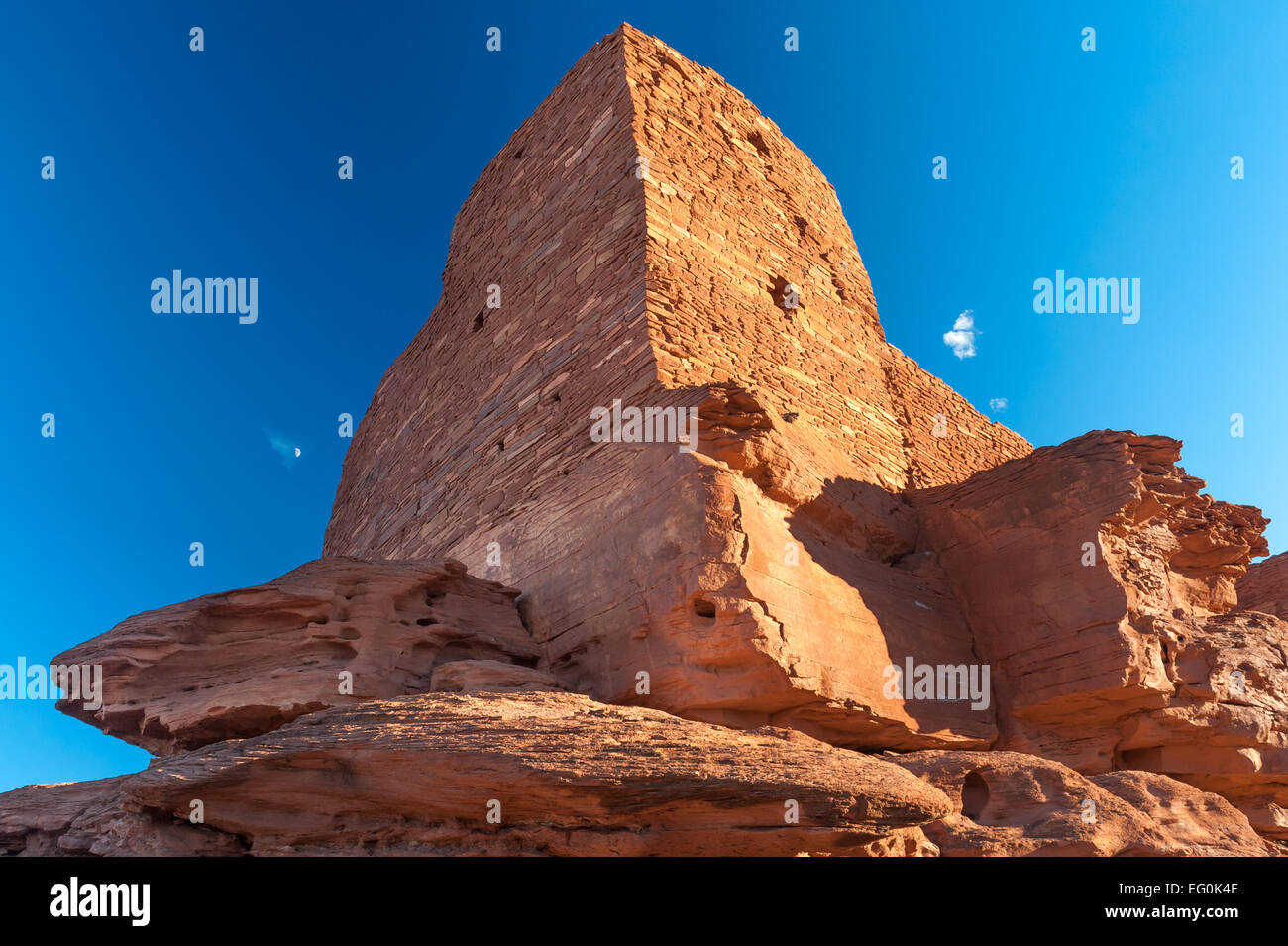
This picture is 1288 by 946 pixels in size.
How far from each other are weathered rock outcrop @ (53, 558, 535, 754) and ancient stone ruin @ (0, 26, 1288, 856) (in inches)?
1.0

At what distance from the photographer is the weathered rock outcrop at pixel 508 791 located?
170 inches

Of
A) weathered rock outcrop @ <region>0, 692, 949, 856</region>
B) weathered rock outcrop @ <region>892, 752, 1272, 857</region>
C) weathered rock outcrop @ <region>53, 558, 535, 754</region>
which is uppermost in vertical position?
weathered rock outcrop @ <region>53, 558, 535, 754</region>

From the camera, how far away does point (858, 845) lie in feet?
14.9

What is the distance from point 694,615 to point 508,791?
1.90 metres

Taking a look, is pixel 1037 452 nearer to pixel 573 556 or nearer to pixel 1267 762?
pixel 1267 762

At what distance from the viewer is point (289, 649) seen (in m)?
6.48

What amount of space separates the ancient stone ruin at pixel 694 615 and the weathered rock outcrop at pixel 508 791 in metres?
0.02

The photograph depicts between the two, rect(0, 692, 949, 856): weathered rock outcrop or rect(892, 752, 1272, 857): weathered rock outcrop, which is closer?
rect(0, 692, 949, 856): weathered rock outcrop

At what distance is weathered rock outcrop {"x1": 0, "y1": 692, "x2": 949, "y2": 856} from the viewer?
4328mm

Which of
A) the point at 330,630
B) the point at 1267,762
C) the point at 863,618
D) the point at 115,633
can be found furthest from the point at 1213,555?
the point at 115,633

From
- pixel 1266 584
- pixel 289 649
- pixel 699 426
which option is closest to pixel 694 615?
pixel 699 426
